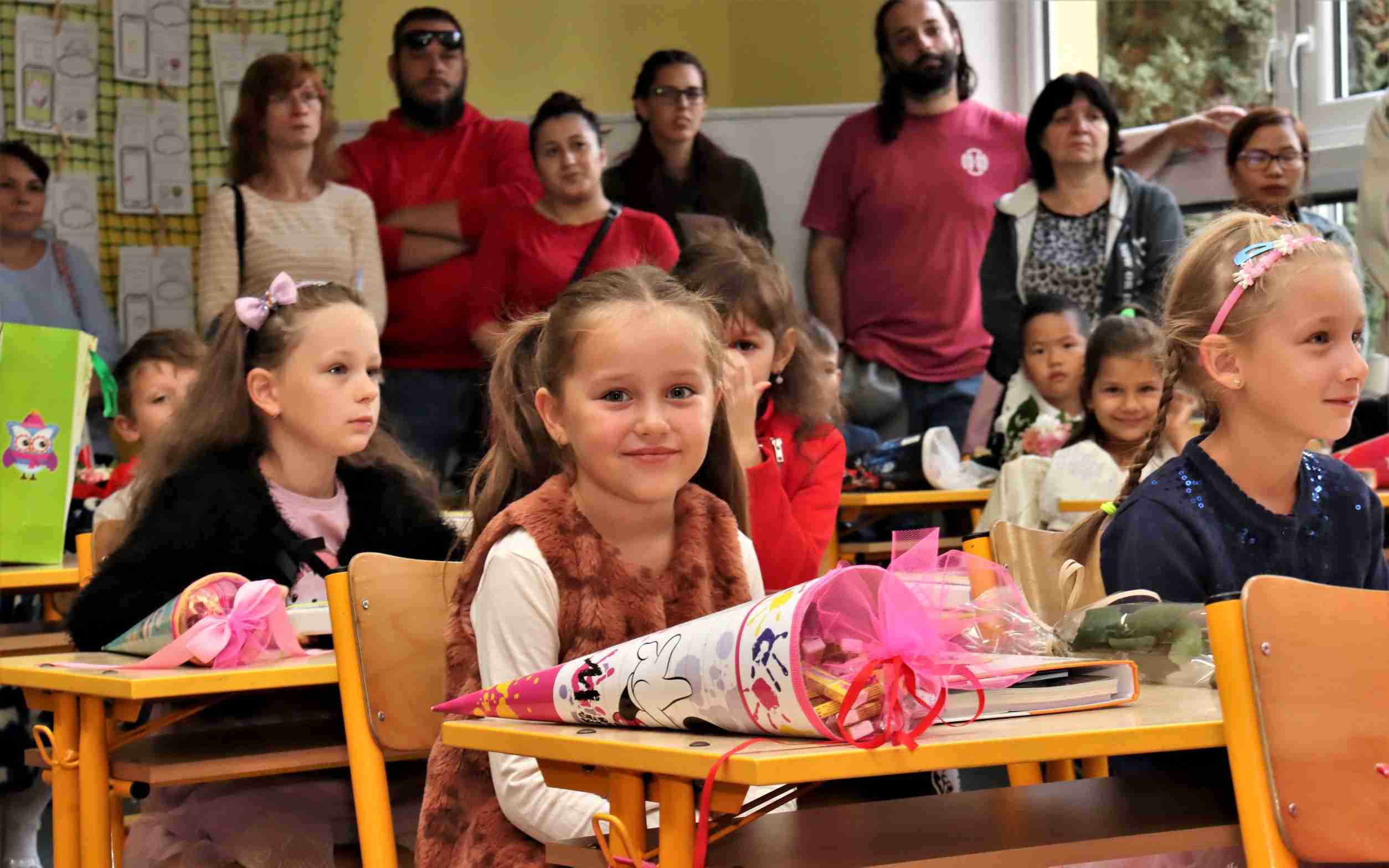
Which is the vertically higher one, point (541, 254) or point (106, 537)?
point (541, 254)

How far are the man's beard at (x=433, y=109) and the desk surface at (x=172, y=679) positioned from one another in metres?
3.58

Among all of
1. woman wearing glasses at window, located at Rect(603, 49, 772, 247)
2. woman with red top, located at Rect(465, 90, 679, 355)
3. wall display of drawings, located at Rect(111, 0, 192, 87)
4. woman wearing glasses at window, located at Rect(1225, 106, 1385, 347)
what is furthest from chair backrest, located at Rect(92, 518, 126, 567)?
wall display of drawings, located at Rect(111, 0, 192, 87)

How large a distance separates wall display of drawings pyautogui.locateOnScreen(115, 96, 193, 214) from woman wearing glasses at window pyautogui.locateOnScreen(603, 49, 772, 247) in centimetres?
163

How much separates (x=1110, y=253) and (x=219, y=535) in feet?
11.3

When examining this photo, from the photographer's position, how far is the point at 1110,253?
523 centimetres

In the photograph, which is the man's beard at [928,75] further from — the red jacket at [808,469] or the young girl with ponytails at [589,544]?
the young girl with ponytails at [589,544]

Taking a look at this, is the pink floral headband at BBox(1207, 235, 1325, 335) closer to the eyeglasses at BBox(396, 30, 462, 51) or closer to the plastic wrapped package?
the plastic wrapped package

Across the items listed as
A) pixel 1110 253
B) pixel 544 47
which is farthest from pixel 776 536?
pixel 544 47

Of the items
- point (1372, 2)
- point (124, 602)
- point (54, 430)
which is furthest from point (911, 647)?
point (1372, 2)

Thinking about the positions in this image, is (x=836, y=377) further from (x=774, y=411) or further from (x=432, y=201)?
(x=432, y=201)

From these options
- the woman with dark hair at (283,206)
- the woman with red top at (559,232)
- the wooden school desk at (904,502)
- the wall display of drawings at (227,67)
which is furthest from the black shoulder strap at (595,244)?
the wall display of drawings at (227,67)

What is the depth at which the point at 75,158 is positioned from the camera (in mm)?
6004

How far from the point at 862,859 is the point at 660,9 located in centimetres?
611

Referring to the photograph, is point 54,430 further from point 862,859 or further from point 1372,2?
point 1372,2
